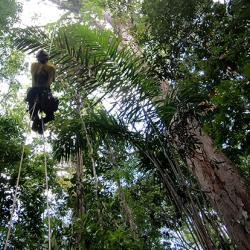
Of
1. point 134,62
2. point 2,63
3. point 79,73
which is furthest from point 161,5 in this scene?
point 2,63

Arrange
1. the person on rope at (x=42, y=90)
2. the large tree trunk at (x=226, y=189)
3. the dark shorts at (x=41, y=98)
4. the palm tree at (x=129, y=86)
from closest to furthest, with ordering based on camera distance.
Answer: the palm tree at (x=129, y=86) < the large tree trunk at (x=226, y=189) < the person on rope at (x=42, y=90) < the dark shorts at (x=41, y=98)

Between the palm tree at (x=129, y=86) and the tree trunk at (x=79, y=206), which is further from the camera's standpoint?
the palm tree at (x=129, y=86)

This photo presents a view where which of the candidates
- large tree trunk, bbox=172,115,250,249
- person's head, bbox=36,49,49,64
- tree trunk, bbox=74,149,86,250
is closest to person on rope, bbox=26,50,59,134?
person's head, bbox=36,49,49,64

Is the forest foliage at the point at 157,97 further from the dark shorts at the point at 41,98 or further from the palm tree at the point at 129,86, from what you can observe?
the dark shorts at the point at 41,98

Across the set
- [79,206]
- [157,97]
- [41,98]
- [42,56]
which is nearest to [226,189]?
[157,97]

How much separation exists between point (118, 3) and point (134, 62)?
2512 mm

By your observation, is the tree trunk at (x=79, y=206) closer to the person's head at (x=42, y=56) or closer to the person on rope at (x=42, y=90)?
the person on rope at (x=42, y=90)

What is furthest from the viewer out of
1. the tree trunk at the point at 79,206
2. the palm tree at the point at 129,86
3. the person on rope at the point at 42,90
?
the person on rope at the point at 42,90

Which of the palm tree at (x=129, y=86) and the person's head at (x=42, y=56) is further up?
the person's head at (x=42, y=56)

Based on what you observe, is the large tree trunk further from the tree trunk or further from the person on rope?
the person on rope

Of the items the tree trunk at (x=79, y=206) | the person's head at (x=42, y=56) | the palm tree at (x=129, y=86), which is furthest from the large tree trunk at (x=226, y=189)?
the person's head at (x=42, y=56)

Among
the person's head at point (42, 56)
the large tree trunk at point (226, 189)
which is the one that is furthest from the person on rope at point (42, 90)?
the large tree trunk at point (226, 189)

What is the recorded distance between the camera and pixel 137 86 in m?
3.79

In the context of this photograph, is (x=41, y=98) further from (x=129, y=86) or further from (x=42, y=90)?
(x=129, y=86)
